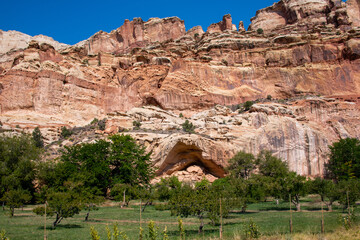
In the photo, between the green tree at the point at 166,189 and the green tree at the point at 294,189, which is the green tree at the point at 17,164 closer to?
the green tree at the point at 166,189

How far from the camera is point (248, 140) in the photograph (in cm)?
4316

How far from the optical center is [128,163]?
35.0m

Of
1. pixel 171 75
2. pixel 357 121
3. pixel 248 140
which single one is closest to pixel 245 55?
pixel 171 75

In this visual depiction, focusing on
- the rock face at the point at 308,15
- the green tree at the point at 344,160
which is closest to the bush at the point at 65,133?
the green tree at the point at 344,160

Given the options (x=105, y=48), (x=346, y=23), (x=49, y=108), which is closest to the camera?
(x=49, y=108)

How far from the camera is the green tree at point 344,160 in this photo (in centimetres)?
4191

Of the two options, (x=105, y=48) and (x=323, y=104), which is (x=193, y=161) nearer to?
(x=323, y=104)

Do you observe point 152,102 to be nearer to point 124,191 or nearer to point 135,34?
point 124,191

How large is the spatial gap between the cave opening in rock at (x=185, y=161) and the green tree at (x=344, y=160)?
602 inches

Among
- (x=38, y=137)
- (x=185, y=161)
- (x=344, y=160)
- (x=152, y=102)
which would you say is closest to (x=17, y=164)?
(x=38, y=137)

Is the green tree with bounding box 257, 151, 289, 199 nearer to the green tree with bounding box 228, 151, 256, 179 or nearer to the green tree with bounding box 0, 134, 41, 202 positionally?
the green tree with bounding box 228, 151, 256, 179

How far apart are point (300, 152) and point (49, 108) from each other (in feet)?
140

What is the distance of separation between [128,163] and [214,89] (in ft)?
111

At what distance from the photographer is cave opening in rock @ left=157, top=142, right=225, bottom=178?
1609 inches
